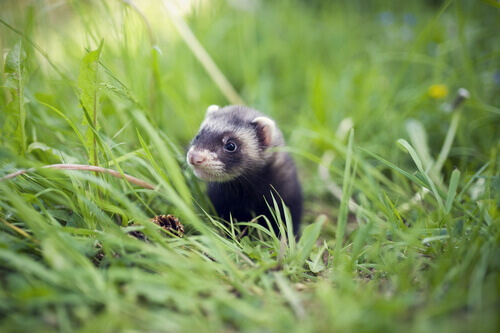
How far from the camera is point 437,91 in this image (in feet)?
12.4

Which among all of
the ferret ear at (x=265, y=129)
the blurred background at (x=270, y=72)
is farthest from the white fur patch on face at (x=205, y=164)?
the ferret ear at (x=265, y=129)

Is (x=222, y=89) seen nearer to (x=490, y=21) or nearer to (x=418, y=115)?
(x=418, y=115)

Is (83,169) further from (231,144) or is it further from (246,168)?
(246,168)

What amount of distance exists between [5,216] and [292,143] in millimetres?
2900

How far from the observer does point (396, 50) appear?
17.3 feet

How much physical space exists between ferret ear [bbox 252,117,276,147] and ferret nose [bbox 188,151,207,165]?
691 mm

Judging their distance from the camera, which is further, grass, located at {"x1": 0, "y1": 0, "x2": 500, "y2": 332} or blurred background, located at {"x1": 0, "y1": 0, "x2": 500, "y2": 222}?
blurred background, located at {"x1": 0, "y1": 0, "x2": 500, "y2": 222}

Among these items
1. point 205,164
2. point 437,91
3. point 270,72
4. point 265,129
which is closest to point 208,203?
point 205,164

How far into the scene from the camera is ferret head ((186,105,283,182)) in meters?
2.54

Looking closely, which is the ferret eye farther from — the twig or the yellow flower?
the yellow flower

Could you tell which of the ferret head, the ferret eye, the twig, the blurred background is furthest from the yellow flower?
the twig

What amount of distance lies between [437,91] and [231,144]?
2.70m

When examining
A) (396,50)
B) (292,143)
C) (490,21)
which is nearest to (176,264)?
(292,143)

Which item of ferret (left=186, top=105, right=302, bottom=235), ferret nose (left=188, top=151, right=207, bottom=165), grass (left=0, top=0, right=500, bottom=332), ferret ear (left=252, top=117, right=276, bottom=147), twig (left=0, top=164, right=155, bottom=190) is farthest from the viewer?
ferret ear (left=252, top=117, right=276, bottom=147)
